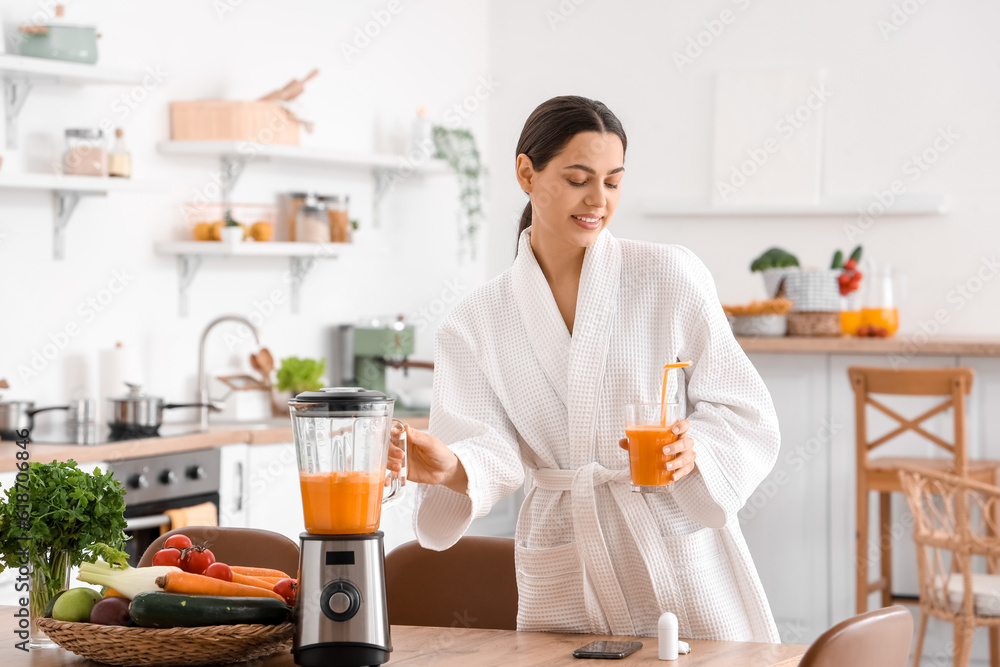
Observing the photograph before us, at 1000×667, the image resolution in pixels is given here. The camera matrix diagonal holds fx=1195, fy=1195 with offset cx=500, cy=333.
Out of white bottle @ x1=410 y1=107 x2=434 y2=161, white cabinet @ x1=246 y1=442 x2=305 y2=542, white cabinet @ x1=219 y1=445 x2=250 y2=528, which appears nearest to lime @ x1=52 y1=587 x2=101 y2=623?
white cabinet @ x1=219 y1=445 x2=250 y2=528

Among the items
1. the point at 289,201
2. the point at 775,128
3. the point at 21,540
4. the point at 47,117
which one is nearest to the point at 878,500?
the point at 775,128

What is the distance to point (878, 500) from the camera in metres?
4.19

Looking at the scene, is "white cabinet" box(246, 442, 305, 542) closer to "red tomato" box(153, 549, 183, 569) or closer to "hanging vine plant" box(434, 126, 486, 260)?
"hanging vine plant" box(434, 126, 486, 260)

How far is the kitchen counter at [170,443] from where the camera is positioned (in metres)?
2.97

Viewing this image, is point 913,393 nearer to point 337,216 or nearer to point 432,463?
point 337,216

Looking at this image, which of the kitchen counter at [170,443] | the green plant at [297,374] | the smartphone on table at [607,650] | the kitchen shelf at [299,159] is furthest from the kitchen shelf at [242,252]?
the smartphone on table at [607,650]

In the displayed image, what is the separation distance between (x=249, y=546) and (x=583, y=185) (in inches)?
35.8

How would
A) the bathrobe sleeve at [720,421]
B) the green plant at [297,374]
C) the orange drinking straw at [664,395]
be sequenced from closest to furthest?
the orange drinking straw at [664,395] → the bathrobe sleeve at [720,421] → the green plant at [297,374]

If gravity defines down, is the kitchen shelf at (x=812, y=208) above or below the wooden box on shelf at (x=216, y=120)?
below

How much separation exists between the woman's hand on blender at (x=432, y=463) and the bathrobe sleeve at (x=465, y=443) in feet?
0.07

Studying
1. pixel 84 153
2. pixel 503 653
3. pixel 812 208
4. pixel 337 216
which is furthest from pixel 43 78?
pixel 812 208

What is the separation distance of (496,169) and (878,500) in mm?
2522

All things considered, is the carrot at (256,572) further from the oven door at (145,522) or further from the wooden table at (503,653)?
the oven door at (145,522)

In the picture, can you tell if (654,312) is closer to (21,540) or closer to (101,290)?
(21,540)
